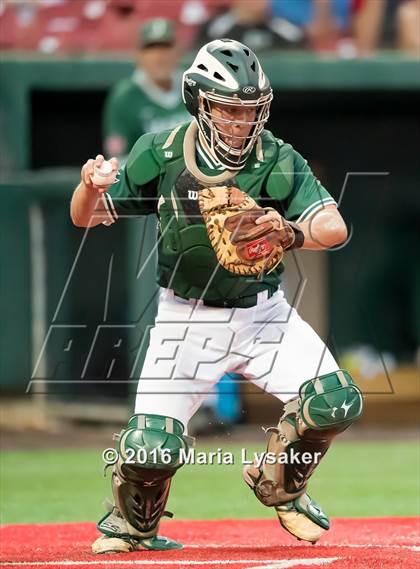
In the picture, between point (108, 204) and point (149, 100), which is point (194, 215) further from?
point (149, 100)

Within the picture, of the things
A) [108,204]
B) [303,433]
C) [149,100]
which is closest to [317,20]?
[149,100]

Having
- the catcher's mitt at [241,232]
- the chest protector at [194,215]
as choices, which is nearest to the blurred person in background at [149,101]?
the chest protector at [194,215]

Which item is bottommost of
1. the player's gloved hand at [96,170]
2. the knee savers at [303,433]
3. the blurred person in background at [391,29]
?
the blurred person in background at [391,29]

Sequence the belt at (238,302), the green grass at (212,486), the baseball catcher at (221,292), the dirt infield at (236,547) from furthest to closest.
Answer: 1. the green grass at (212,486)
2. the belt at (238,302)
3. the baseball catcher at (221,292)
4. the dirt infield at (236,547)

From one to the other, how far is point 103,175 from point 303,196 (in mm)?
835

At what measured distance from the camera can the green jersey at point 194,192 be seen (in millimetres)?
5332

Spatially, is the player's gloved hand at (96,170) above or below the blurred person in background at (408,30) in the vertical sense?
above

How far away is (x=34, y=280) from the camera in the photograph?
447 inches

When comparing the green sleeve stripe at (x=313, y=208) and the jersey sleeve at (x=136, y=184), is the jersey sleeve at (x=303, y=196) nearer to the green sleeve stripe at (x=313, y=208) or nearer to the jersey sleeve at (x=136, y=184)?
the green sleeve stripe at (x=313, y=208)

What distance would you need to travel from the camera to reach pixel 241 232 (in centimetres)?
511

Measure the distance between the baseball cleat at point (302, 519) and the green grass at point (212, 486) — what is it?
189cm

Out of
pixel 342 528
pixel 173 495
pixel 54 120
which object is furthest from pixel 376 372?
pixel 342 528

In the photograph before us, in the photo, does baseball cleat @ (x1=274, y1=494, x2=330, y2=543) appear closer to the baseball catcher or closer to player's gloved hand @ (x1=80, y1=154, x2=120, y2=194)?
the baseball catcher

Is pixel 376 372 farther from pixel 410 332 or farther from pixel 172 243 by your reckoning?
pixel 172 243
